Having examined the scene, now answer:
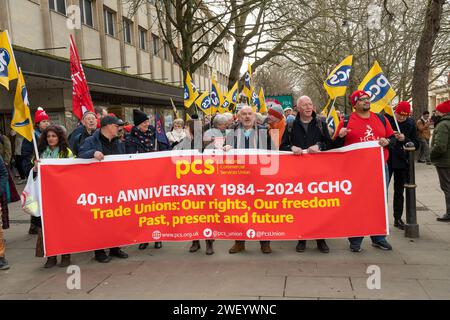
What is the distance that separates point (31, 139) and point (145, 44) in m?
24.8

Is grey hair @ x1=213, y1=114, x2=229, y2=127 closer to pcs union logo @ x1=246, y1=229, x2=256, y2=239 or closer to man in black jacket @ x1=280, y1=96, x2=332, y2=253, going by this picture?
man in black jacket @ x1=280, y1=96, x2=332, y2=253

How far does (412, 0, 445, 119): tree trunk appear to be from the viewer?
12.5 meters

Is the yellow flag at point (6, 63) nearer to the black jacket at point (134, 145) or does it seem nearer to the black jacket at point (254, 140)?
the black jacket at point (134, 145)

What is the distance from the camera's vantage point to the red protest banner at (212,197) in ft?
16.6

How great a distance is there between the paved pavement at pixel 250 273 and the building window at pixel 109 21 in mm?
18957

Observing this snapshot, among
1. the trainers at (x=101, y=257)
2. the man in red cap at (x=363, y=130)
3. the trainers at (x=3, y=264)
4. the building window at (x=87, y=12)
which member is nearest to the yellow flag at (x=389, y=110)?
the man in red cap at (x=363, y=130)

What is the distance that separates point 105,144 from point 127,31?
22.1 m

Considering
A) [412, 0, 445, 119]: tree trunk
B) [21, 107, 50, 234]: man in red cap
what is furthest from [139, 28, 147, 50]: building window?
[21, 107, 50, 234]: man in red cap

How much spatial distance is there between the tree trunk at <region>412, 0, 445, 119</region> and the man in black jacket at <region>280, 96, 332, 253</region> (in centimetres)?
868

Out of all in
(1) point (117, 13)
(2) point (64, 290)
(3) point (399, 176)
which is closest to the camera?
(2) point (64, 290)

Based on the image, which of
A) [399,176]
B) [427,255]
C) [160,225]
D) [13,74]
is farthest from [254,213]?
[13,74]

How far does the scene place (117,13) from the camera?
2372 cm

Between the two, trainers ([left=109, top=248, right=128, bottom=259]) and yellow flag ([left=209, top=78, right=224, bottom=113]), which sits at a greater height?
yellow flag ([left=209, top=78, right=224, bottom=113])
